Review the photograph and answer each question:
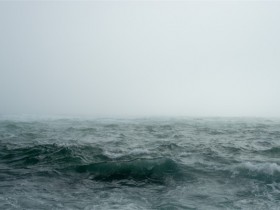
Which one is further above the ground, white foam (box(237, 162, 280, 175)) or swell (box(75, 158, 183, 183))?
white foam (box(237, 162, 280, 175))

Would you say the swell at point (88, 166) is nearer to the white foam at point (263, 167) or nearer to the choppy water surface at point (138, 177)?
the choppy water surface at point (138, 177)

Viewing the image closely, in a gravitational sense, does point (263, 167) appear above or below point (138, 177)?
above

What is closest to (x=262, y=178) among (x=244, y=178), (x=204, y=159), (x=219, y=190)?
(x=244, y=178)

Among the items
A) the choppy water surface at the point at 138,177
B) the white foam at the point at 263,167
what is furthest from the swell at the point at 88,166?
the white foam at the point at 263,167

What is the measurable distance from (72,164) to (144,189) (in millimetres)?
3984

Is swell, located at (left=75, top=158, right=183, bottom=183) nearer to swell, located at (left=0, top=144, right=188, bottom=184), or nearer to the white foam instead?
swell, located at (left=0, top=144, right=188, bottom=184)

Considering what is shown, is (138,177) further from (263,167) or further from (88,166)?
(263,167)

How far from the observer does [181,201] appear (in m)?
6.88

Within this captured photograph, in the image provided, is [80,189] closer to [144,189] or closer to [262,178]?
[144,189]

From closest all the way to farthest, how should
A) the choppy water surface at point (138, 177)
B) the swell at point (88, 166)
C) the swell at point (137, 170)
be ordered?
the choppy water surface at point (138, 177) < the swell at point (137, 170) < the swell at point (88, 166)

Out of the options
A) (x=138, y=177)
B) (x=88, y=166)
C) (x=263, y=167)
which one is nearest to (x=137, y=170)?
(x=138, y=177)

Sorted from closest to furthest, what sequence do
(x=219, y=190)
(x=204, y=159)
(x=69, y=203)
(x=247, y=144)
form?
(x=69, y=203), (x=219, y=190), (x=204, y=159), (x=247, y=144)

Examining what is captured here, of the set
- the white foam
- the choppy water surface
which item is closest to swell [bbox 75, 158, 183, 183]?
the choppy water surface

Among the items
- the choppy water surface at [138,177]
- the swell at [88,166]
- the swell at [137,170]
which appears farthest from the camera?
the swell at [88,166]
